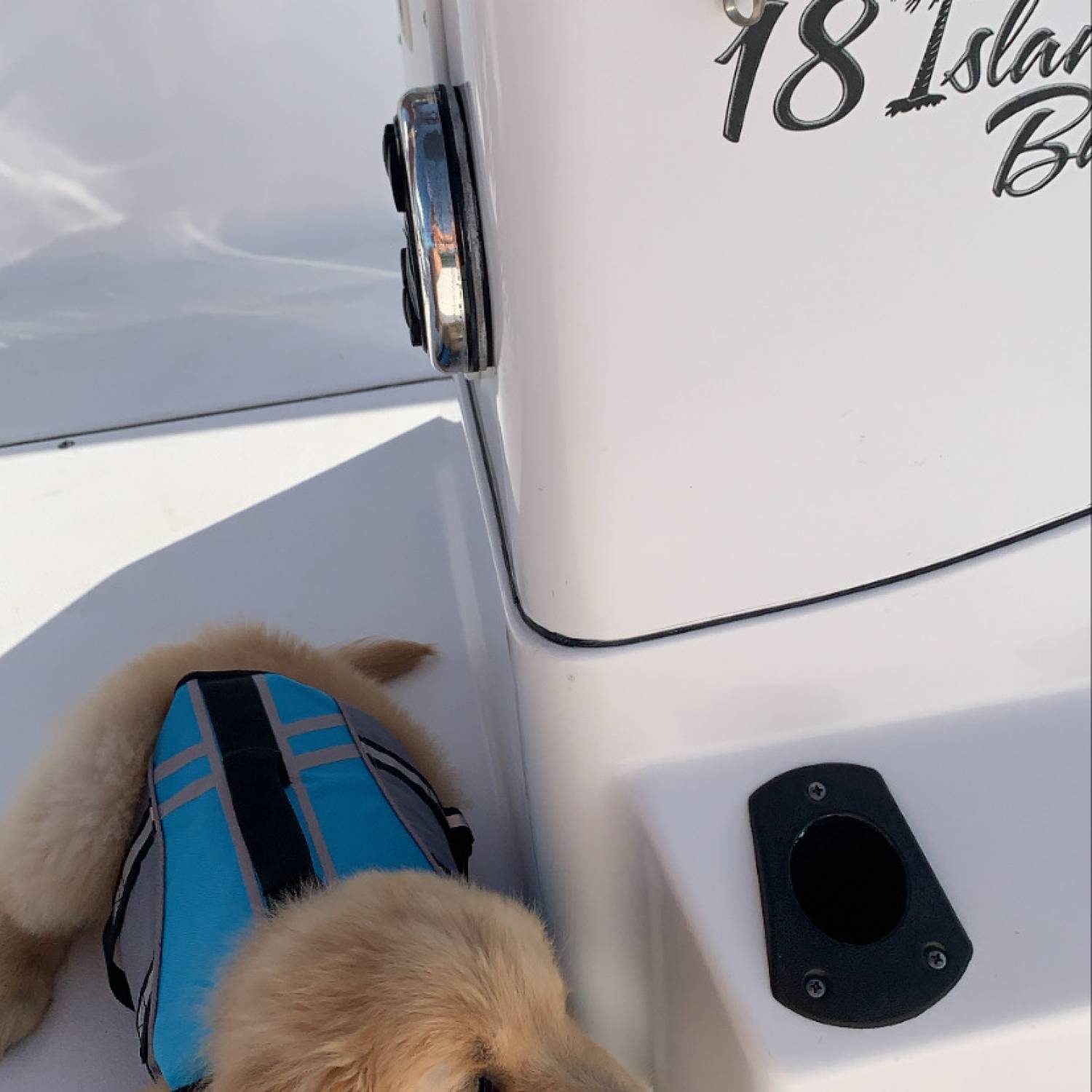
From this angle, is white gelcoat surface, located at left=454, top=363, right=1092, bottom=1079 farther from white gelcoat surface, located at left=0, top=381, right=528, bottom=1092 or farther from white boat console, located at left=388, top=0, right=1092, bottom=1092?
white gelcoat surface, located at left=0, top=381, right=528, bottom=1092

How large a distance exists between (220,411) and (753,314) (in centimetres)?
117

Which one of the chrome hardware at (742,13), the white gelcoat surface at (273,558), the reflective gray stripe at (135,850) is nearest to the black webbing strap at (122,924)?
the reflective gray stripe at (135,850)

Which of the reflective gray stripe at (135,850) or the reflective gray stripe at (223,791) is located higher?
the reflective gray stripe at (223,791)

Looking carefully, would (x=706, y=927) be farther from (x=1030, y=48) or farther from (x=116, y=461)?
(x=116, y=461)

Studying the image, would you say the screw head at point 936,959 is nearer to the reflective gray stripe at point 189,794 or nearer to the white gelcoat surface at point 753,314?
the white gelcoat surface at point 753,314

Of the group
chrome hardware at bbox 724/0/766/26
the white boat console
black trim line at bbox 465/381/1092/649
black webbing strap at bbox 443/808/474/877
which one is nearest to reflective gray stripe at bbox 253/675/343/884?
black webbing strap at bbox 443/808/474/877

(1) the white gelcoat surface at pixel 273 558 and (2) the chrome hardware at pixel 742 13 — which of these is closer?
(2) the chrome hardware at pixel 742 13

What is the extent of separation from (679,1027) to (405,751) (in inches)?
16.5

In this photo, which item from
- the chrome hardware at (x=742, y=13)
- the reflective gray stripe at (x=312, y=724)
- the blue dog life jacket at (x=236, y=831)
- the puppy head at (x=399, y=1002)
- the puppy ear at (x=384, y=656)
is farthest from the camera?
the puppy ear at (x=384, y=656)

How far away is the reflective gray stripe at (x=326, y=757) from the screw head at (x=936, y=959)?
20.0 inches

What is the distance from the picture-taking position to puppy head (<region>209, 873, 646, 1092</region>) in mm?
597

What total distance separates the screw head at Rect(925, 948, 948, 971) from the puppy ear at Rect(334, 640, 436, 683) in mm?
709

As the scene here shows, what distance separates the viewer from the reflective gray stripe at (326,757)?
2.76ft

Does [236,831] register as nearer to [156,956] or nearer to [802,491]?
[156,956]
